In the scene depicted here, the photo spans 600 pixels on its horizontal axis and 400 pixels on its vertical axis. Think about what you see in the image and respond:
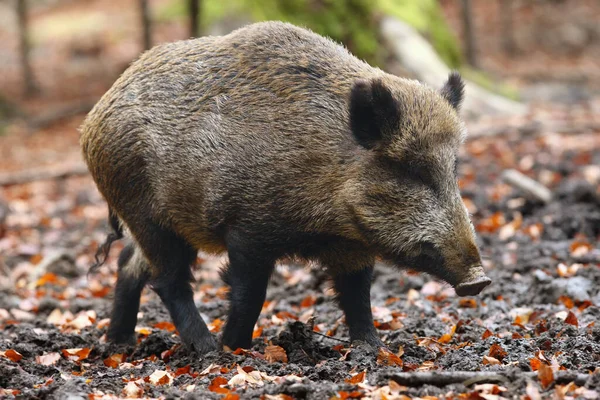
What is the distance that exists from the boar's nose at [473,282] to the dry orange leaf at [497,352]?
0.52m

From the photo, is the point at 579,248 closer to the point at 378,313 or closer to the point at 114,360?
the point at 378,313

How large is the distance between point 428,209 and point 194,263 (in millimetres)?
2138

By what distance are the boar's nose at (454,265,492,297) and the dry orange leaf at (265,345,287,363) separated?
129cm

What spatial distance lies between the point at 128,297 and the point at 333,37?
9.27m

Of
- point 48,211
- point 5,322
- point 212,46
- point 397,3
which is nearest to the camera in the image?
point 212,46

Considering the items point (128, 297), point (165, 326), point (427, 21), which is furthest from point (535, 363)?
point (427, 21)

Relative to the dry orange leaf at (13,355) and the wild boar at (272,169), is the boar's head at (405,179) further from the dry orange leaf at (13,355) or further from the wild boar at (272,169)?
the dry orange leaf at (13,355)

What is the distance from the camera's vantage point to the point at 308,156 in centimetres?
512

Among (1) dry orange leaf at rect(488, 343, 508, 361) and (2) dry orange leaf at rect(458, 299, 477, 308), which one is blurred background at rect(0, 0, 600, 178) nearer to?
(2) dry orange leaf at rect(458, 299, 477, 308)

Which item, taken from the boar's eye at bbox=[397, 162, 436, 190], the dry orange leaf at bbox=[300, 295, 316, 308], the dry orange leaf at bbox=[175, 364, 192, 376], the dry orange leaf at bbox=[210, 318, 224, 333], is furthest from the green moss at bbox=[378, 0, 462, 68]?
the dry orange leaf at bbox=[175, 364, 192, 376]

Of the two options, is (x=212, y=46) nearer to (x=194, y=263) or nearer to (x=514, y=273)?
(x=194, y=263)

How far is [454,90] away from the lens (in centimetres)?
545

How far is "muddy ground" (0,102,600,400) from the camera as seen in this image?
4.36 metres

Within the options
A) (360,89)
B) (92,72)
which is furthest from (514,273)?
(92,72)
